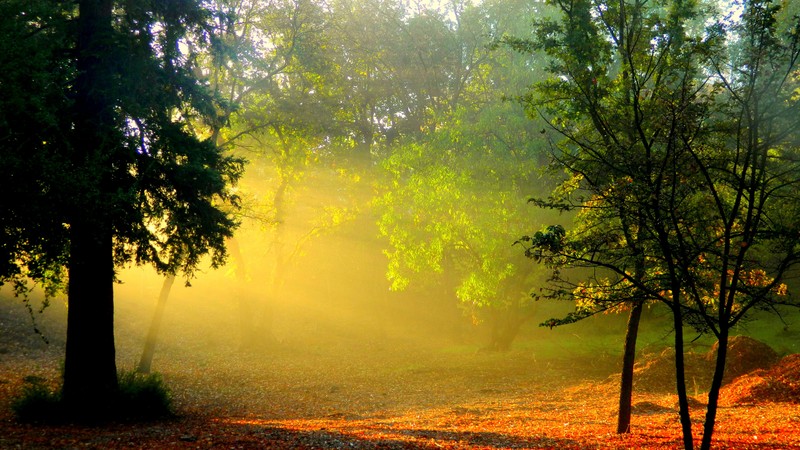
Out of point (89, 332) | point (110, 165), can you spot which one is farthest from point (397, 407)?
point (110, 165)

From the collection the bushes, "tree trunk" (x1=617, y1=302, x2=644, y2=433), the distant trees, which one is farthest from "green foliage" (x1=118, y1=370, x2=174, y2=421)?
Answer: "tree trunk" (x1=617, y1=302, x2=644, y2=433)

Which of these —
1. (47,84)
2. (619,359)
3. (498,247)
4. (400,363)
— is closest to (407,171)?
(498,247)

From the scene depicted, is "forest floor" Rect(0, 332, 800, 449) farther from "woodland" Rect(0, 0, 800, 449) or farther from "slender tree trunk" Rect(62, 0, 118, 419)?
"slender tree trunk" Rect(62, 0, 118, 419)

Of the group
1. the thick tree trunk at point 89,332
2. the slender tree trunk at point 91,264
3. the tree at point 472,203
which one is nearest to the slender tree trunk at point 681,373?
the slender tree trunk at point 91,264

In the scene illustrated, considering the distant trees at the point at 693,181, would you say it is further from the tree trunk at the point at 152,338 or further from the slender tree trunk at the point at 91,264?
the tree trunk at the point at 152,338

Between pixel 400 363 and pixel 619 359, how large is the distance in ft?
33.2

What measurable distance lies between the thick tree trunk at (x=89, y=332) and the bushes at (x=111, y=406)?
4.0 inches

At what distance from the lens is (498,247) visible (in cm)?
2258

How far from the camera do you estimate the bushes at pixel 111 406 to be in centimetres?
1083

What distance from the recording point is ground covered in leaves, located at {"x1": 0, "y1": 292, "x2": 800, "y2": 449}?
9.90 meters

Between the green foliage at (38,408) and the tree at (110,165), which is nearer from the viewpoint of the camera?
the tree at (110,165)

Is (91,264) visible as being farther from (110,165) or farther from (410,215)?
(410,215)

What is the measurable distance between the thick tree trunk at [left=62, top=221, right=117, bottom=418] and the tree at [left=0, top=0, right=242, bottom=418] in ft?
0.07

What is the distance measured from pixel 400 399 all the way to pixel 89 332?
1001cm
